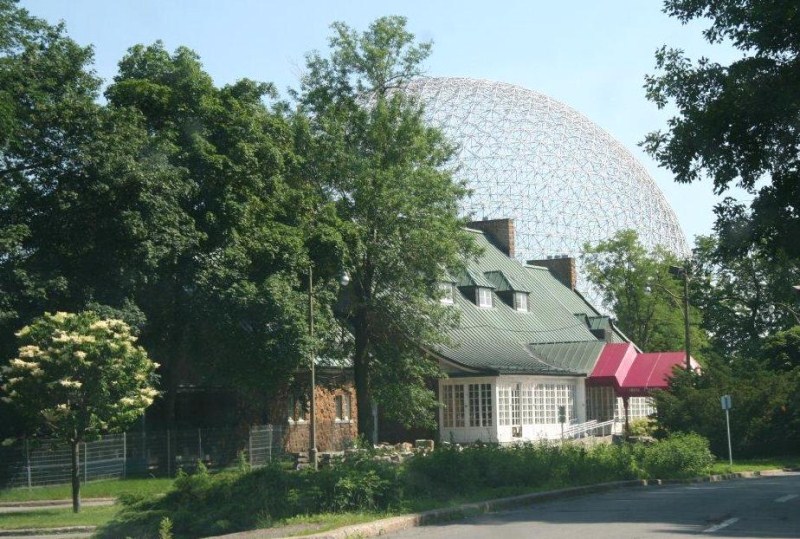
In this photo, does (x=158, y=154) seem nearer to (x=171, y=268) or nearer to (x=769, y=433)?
(x=171, y=268)

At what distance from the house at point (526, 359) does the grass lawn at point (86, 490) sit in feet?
49.8

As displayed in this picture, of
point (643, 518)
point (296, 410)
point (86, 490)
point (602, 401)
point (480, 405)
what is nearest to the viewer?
point (643, 518)

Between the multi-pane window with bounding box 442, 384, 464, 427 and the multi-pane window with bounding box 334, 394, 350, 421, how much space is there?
440 cm

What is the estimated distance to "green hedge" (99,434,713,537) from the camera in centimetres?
1741

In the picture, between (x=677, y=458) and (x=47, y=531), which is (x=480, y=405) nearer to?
(x=677, y=458)

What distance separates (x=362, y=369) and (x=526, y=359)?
13357mm

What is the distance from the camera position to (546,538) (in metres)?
14.8

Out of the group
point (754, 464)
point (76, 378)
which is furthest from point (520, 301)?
point (76, 378)

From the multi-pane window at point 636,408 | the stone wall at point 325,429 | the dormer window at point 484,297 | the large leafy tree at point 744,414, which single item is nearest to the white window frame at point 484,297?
the dormer window at point 484,297

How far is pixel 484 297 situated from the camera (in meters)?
56.9

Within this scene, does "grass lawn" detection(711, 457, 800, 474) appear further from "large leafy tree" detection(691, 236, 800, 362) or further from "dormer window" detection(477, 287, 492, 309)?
"large leafy tree" detection(691, 236, 800, 362)

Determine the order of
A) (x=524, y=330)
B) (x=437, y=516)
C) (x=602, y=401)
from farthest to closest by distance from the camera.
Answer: (x=602, y=401) < (x=524, y=330) < (x=437, y=516)

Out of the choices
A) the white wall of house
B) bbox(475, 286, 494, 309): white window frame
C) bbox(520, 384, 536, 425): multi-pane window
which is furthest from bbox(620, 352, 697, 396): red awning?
bbox(475, 286, 494, 309): white window frame

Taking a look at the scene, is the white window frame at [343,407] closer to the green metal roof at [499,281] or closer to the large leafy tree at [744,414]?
the green metal roof at [499,281]
